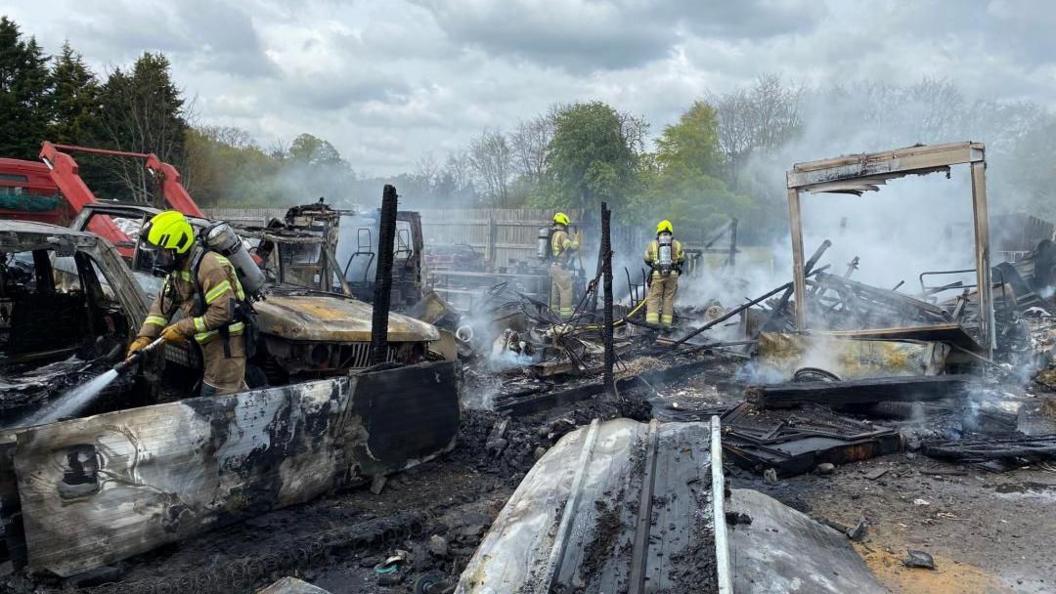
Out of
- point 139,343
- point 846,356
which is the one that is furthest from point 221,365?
point 846,356

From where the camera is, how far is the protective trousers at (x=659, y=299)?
10414mm

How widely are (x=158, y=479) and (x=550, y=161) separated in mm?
20887

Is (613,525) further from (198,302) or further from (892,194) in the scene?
(892,194)

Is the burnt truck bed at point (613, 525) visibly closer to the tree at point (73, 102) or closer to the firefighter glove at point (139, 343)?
the firefighter glove at point (139, 343)

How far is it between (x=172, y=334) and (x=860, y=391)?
5733 millimetres

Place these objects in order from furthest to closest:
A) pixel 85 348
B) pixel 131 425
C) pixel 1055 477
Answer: pixel 1055 477, pixel 85 348, pixel 131 425

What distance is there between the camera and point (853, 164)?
24.7 feet

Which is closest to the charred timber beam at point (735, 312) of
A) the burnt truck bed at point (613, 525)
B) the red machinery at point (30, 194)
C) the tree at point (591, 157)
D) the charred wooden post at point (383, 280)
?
the burnt truck bed at point (613, 525)

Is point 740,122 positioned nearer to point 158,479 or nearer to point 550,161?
point 550,161

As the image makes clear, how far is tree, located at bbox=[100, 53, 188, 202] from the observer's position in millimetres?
18969

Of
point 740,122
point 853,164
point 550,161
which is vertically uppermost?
point 740,122

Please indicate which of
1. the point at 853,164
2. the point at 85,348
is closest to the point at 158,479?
the point at 85,348

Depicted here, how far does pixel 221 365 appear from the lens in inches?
172

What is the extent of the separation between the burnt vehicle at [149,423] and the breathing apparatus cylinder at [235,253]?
229 mm
